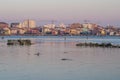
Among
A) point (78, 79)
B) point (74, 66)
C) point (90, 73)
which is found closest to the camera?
point (78, 79)

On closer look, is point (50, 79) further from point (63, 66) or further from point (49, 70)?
point (63, 66)

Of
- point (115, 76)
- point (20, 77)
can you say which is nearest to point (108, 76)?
point (115, 76)

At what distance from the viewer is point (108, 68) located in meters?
23.9

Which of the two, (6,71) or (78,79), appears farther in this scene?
(6,71)

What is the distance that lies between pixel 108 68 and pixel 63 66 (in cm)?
306

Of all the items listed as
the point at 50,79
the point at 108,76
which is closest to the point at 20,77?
the point at 50,79

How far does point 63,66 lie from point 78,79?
5450 millimetres

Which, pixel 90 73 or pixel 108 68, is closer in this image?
pixel 90 73

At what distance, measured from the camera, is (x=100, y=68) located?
78.1 ft

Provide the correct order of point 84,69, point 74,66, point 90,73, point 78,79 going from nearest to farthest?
point 78,79 → point 90,73 → point 84,69 → point 74,66

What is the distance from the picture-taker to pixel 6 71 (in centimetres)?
2159

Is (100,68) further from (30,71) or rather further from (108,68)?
(30,71)

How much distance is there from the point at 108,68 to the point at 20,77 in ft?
22.9

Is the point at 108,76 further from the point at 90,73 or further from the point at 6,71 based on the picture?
the point at 6,71
